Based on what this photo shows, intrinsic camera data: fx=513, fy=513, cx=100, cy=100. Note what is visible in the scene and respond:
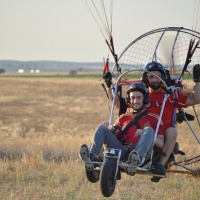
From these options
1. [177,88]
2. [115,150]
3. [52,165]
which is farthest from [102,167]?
[52,165]

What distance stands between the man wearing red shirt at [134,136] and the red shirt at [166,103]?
33 cm

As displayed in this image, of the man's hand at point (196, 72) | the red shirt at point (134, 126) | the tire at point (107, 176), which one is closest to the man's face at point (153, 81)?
the man's hand at point (196, 72)

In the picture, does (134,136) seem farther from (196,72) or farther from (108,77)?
(196,72)

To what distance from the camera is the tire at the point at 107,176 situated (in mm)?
6004

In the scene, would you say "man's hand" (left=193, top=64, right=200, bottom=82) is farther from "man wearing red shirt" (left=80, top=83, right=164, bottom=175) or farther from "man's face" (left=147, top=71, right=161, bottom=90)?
"man wearing red shirt" (left=80, top=83, right=164, bottom=175)

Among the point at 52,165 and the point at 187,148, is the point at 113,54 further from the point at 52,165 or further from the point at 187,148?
the point at 187,148

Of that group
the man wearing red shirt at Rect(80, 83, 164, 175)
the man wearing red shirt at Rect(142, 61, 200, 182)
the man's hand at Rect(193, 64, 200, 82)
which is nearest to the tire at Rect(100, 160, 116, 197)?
the man wearing red shirt at Rect(80, 83, 164, 175)

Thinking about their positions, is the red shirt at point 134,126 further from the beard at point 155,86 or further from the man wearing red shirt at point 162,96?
the beard at point 155,86

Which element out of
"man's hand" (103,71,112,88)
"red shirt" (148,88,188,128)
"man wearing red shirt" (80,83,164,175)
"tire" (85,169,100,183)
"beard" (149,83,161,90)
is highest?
"man's hand" (103,71,112,88)

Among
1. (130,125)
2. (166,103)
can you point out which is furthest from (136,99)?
(166,103)

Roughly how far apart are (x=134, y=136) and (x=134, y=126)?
149 mm

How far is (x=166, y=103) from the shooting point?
7605 mm

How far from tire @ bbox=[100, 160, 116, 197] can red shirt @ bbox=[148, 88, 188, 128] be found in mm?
1532

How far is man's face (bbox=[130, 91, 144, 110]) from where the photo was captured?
272 inches
